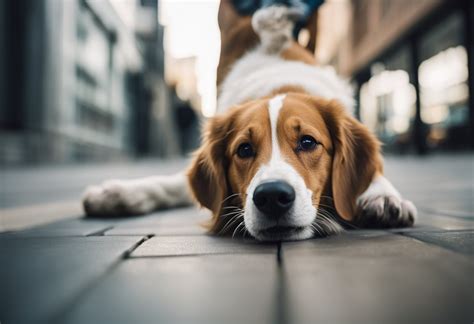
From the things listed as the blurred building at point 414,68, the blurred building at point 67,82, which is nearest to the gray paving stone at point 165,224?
the blurred building at point 67,82

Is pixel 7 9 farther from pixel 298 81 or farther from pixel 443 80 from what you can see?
pixel 443 80

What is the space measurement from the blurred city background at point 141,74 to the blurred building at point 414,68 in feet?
0.14

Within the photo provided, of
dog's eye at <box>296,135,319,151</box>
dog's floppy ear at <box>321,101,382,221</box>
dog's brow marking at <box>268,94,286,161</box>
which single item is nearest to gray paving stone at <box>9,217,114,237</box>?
dog's brow marking at <box>268,94,286,161</box>

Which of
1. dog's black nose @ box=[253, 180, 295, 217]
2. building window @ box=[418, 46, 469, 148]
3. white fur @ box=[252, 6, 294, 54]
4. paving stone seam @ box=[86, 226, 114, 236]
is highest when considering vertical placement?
building window @ box=[418, 46, 469, 148]

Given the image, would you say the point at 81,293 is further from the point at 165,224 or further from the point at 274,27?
the point at 274,27

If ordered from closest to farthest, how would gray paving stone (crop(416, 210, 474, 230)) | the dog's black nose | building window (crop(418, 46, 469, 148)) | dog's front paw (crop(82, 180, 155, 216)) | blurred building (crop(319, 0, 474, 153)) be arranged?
the dog's black nose < gray paving stone (crop(416, 210, 474, 230)) < dog's front paw (crop(82, 180, 155, 216)) < blurred building (crop(319, 0, 474, 153)) < building window (crop(418, 46, 469, 148))

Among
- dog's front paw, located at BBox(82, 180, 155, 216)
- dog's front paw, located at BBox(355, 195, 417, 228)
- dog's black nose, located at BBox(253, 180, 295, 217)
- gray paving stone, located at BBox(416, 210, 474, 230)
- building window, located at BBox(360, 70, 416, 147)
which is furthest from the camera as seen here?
building window, located at BBox(360, 70, 416, 147)

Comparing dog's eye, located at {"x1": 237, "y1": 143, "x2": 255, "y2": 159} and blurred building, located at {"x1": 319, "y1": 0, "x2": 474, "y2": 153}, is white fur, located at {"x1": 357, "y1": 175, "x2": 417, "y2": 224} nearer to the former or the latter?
dog's eye, located at {"x1": 237, "y1": 143, "x2": 255, "y2": 159}

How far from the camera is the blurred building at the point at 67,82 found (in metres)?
10.0

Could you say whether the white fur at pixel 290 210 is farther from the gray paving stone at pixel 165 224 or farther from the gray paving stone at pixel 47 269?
the gray paving stone at pixel 47 269

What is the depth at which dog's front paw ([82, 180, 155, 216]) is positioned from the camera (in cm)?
250

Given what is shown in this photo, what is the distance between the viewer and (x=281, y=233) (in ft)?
5.57

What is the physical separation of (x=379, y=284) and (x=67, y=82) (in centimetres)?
1216

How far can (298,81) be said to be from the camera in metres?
2.74
